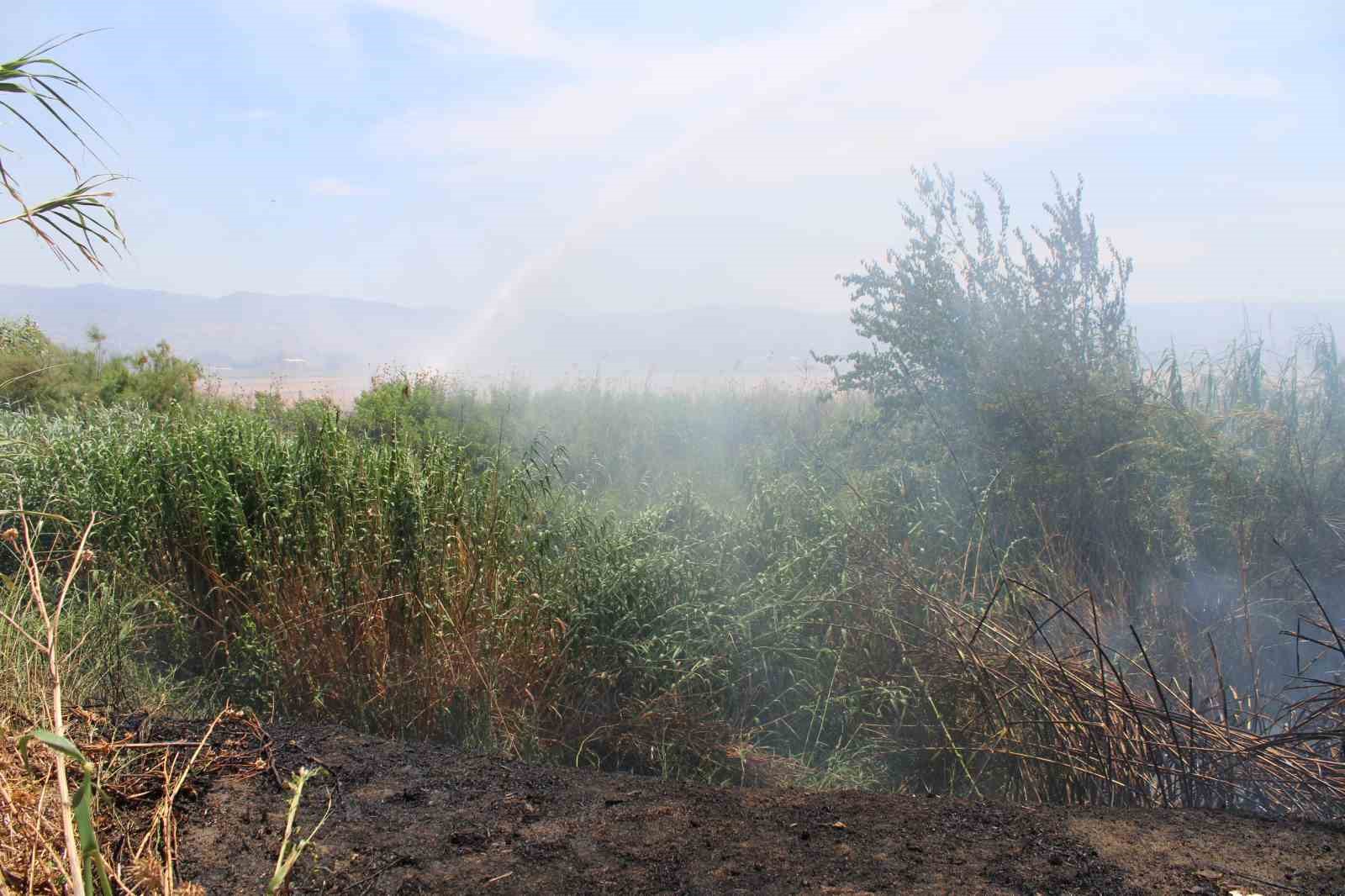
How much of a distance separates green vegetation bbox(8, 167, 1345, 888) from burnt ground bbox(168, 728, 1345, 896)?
460 millimetres

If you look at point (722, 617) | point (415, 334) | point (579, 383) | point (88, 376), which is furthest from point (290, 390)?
point (415, 334)

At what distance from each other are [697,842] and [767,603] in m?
1.82

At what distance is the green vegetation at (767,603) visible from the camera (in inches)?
137

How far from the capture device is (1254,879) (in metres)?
2.35

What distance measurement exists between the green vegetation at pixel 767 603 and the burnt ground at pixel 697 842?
0.46 meters

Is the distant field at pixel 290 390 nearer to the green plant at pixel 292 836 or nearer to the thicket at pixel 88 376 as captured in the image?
the thicket at pixel 88 376

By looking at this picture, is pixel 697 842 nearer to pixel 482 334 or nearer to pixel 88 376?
pixel 88 376

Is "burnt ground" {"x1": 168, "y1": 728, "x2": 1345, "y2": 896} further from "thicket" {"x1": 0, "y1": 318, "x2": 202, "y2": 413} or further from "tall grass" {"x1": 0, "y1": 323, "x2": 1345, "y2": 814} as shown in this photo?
"thicket" {"x1": 0, "y1": 318, "x2": 202, "y2": 413}

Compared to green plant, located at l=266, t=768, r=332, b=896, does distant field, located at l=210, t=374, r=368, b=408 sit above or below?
above

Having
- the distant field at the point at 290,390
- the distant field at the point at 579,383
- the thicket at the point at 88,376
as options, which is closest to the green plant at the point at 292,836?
the distant field at the point at 290,390

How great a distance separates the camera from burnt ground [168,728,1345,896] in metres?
2.38

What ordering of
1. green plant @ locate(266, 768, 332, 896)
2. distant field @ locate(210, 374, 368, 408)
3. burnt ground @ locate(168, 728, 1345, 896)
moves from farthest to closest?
distant field @ locate(210, 374, 368, 408), burnt ground @ locate(168, 728, 1345, 896), green plant @ locate(266, 768, 332, 896)

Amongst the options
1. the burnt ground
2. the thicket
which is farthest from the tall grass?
the thicket

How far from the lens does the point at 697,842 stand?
102 inches
